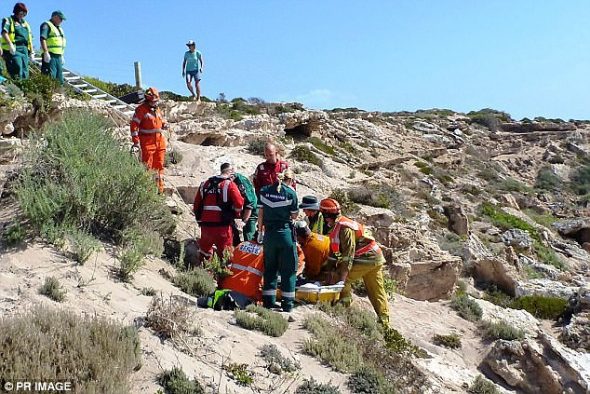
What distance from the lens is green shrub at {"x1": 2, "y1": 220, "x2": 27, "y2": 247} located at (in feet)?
19.1

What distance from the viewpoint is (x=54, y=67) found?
40.0 feet

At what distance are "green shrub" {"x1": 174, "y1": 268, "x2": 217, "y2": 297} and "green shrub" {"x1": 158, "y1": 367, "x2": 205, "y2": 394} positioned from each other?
234 cm

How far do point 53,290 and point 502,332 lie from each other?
6902 millimetres

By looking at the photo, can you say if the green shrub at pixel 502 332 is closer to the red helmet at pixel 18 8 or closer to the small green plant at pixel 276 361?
the small green plant at pixel 276 361

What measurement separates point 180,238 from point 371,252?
2964 mm

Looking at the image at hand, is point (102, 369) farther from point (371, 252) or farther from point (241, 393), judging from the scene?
point (371, 252)

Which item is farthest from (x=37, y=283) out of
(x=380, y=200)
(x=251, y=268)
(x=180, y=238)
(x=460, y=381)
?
(x=380, y=200)

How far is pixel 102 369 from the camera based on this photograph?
409cm

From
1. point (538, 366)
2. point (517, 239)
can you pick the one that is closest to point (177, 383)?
point (538, 366)

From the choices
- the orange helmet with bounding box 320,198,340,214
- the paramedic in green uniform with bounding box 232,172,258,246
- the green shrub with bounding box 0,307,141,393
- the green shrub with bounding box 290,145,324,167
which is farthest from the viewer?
the green shrub with bounding box 290,145,324,167

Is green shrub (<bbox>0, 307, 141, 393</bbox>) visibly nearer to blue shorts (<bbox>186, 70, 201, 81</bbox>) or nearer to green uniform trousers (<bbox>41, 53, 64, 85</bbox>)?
green uniform trousers (<bbox>41, 53, 64, 85</bbox>)

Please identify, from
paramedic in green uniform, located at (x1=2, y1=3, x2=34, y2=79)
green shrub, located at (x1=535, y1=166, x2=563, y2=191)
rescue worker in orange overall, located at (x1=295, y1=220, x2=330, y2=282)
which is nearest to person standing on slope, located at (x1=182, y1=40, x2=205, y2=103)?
paramedic in green uniform, located at (x1=2, y1=3, x2=34, y2=79)

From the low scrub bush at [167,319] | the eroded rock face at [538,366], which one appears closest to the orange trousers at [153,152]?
the low scrub bush at [167,319]

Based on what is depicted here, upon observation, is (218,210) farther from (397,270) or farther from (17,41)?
(17,41)
